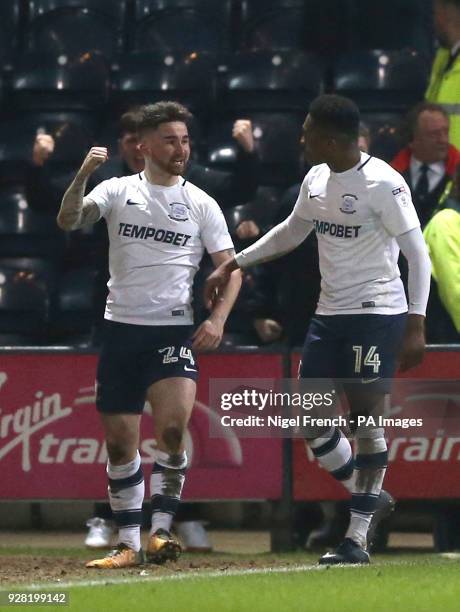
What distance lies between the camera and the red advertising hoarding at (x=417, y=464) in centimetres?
943

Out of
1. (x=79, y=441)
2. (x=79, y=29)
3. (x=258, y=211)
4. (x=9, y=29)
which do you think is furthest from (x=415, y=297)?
(x=9, y=29)

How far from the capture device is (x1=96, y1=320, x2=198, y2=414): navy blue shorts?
809 centimetres

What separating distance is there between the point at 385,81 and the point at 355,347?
450 centimetres

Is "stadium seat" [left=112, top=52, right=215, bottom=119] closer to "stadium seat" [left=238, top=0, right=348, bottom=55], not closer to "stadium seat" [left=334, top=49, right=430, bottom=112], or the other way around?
"stadium seat" [left=238, top=0, right=348, bottom=55]

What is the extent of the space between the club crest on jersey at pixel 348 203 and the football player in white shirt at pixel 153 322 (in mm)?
676

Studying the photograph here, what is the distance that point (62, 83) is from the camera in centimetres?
1251

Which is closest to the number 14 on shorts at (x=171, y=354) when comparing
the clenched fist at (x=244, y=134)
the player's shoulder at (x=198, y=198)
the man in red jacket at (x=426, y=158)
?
the player's shoulder at (x=198, y=198)

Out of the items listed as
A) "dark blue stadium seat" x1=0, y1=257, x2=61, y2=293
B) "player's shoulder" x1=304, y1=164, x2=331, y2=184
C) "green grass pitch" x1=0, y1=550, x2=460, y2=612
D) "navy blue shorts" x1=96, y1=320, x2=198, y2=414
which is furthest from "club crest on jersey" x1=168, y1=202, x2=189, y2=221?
Answer: "dark blue stadium seat" x1=0, y1=257, x2=61, y2=293

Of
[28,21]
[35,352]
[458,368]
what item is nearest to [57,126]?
[28,21]

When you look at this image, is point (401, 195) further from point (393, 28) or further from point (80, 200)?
point (393, 28)

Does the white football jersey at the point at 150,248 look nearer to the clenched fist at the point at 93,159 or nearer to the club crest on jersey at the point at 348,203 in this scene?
the clenched fist at the point at 93,159

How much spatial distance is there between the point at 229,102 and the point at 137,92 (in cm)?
70

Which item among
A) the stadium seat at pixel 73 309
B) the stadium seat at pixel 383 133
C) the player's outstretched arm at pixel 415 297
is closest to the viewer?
the player's outstretched arm at pixel 415 297

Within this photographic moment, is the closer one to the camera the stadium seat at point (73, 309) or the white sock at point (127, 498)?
the white sock at point (127, 498)
